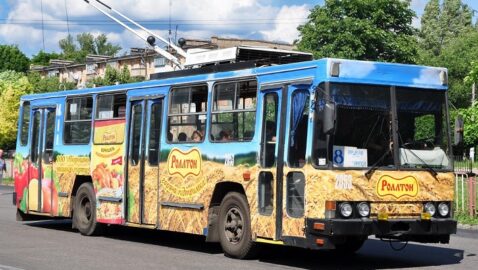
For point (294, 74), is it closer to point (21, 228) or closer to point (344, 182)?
point (344, 182)

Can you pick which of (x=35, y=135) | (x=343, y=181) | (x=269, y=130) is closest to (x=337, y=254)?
(x=269, y=130)

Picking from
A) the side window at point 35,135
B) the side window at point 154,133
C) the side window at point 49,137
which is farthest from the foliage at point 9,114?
the side window at point 154,133

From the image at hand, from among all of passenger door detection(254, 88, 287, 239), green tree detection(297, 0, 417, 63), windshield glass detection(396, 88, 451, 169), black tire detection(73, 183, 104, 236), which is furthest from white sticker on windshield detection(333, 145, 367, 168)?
green tree detection(297, 0, 417, 63)

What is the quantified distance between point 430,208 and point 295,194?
1.88 metres

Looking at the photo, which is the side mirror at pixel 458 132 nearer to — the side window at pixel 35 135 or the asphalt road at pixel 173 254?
the asphalt road at pixel 173 254

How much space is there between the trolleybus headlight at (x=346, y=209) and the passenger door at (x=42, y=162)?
8683 mm

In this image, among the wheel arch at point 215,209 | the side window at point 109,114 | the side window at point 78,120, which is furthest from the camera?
the side window at point 78,120

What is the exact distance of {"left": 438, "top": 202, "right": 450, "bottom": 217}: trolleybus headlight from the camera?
11.7 m

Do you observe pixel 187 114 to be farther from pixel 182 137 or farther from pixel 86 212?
pixel 86 212

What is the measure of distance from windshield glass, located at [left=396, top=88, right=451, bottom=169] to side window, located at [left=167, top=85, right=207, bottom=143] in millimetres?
3467

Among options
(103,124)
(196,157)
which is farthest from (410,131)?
(103,124)

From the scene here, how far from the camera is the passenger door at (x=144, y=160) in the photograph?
1473cm

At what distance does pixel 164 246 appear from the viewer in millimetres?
14906

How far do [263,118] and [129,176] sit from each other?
4.00 metres
